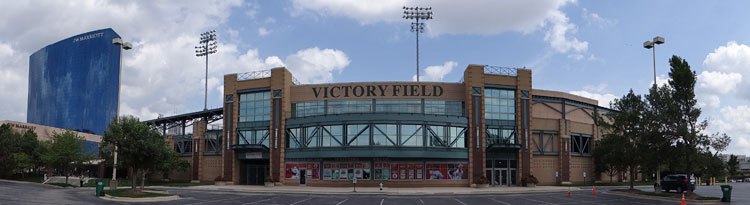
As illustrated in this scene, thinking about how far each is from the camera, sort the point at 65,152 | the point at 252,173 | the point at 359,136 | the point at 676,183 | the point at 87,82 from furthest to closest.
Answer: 1. the point at 87,82
2. the point at 252,173
3. the point at 65,152
4. the point at 359,136
5. the point at 676,183

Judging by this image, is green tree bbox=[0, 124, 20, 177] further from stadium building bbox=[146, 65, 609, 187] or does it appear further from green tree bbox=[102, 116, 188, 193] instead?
green tree bbox=[102, 116, 188, 193]

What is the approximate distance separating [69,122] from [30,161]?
501ft

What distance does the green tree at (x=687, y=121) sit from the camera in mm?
37469

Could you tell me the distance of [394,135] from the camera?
169 ft

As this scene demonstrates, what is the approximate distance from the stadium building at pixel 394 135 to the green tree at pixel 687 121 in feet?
53.1

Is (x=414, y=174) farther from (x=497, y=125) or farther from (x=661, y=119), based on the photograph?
(x=661, y=119)

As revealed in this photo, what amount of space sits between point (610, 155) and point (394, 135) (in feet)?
71.0

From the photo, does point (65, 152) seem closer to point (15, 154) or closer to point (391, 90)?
point (15, 154)

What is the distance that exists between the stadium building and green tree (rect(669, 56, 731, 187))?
53.1 ft

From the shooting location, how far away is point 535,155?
185 feet

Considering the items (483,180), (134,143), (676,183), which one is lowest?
(483,180)

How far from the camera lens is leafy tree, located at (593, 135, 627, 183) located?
150ft

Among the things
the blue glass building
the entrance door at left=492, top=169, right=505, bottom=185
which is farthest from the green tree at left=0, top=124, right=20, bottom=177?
the blue glass building

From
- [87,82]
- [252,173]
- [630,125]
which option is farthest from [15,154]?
[87,82]
